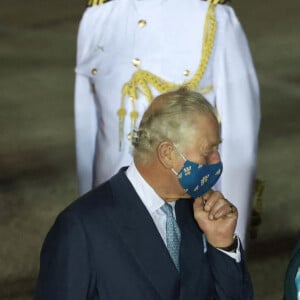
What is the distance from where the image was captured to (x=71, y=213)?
111 inches

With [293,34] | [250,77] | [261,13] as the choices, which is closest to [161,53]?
[250,77]

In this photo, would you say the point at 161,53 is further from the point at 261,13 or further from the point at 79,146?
the point at 261,13

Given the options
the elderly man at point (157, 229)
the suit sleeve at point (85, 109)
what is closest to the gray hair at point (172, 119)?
the elderly man at point (157, 229)

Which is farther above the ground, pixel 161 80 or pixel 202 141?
pixel 202 141

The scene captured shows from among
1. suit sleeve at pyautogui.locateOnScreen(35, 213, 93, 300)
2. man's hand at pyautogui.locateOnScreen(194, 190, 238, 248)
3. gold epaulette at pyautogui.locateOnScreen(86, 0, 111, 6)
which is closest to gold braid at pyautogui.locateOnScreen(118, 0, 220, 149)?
gold epaulette at pyautogui.locateOnScreen(86, 0, 111, 6)

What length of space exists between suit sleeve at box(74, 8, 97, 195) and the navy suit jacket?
114 centimetres

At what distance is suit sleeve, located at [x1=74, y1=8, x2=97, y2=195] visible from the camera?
13.2 feet

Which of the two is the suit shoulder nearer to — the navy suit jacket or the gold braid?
the navy suit jacket

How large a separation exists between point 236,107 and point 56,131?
1.86 metres

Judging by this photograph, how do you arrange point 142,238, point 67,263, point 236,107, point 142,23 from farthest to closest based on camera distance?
point 236,107 → point 142,23 → point 142,238 → point 67,263

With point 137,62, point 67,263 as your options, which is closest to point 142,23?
point 137,62

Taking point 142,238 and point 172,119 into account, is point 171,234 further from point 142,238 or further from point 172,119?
point 172,119

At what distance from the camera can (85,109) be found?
4.10m

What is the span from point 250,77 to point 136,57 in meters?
0.46
